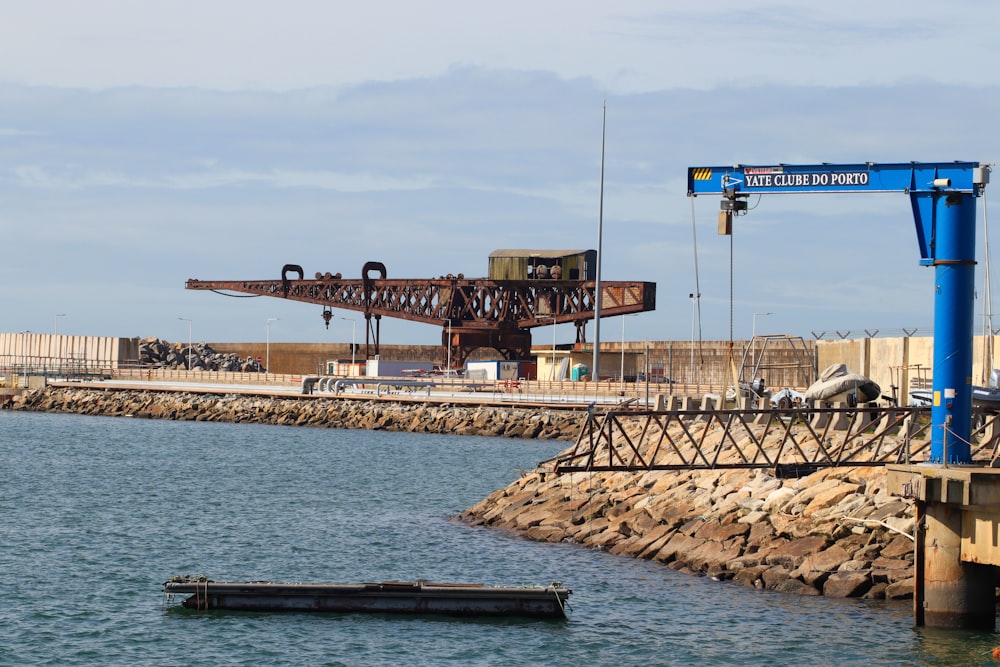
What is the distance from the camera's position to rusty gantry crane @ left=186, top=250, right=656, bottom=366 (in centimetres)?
10069

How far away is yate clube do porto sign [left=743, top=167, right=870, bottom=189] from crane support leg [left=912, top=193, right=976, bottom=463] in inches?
78.8

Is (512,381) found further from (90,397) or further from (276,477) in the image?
(276,477)

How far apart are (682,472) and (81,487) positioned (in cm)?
2405

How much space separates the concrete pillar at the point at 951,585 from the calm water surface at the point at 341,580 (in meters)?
0.38


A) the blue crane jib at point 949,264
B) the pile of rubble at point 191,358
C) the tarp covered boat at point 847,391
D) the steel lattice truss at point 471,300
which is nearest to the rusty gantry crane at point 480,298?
the steel lattice truss at point 471,300

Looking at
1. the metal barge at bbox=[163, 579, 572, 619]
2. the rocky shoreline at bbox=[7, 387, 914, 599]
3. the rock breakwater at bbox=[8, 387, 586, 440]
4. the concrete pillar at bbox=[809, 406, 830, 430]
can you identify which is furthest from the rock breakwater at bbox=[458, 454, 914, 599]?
the rock breakwater at bbox=[8, 387, 586, 440]

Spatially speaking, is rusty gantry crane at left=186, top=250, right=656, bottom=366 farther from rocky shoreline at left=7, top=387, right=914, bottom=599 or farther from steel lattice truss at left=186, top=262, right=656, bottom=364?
rocky shoreline at left=7, top=387, right=914, bottom=599

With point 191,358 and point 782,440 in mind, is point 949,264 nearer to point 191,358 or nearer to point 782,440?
point 782,440

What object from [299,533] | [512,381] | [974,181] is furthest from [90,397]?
[974,181]

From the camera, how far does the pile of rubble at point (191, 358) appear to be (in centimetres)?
14875

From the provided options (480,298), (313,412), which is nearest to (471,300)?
(480,298)

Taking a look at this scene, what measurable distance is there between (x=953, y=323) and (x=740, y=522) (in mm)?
8346

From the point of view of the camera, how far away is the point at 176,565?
30781mm

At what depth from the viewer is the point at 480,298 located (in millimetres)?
107062
